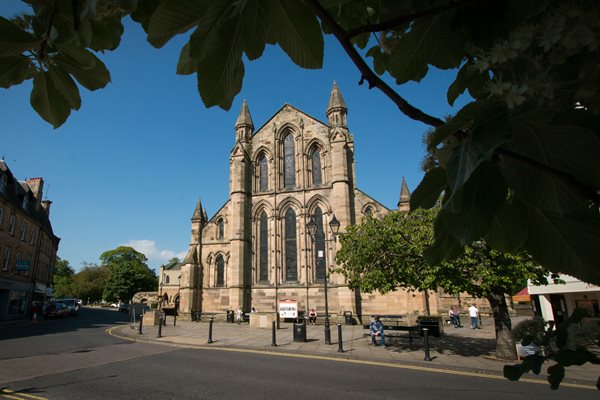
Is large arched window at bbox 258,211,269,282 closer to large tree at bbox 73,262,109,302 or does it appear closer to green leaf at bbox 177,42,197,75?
green leaf at bbox 177,42,197,75

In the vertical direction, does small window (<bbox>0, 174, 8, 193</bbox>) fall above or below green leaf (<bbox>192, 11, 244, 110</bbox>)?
above

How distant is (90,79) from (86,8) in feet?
2.22

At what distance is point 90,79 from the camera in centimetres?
157

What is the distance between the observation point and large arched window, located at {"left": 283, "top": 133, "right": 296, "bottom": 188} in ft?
103

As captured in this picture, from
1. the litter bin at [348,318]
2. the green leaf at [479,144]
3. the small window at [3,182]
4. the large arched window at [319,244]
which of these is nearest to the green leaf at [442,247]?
the green leaf at [479,144]

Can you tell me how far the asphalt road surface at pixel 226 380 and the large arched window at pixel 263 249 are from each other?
51.4ft

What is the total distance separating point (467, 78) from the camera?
1.72 m

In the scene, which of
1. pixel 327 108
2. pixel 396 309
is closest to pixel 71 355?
pixel 396 309

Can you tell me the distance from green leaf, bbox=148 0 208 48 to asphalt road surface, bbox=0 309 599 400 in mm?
8362

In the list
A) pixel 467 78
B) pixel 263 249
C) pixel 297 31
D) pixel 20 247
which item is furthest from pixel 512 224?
pixel 20 247

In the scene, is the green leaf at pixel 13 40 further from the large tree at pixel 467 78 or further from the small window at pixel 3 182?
the small window at pixel 3 182

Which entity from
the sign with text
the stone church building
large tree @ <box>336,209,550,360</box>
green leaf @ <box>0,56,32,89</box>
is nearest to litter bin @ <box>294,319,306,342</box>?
large tree @ <box>336,209,550,360</box>

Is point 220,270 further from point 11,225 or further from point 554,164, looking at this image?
point 554,164

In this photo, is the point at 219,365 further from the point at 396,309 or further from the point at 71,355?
the point at 396,309
